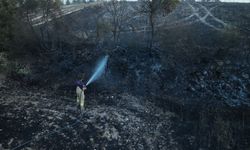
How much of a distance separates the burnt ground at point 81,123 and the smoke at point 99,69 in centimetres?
304

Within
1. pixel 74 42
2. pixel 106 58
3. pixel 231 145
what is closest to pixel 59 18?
pixel 74 42

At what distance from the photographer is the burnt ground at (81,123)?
1331 cm

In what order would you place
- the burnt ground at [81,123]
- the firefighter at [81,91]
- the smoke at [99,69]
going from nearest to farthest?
1. the burnt ground at [81,123]
2. the firefighter at [81,91]
3. the smoke at [99,69]

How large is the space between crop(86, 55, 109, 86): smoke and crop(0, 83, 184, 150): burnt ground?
3041mm

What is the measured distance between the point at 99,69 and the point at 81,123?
920 cm

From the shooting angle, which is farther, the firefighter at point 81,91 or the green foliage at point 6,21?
the green foliage at point 6,21

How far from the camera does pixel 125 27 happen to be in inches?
1380

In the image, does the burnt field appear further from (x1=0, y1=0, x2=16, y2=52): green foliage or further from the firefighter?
(x1=0, y1=0, x2=16, y2=52): green foliage

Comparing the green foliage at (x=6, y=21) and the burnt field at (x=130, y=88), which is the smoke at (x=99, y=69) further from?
the green foliage at (x=6, y=21)

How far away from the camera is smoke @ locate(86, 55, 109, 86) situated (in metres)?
22.2

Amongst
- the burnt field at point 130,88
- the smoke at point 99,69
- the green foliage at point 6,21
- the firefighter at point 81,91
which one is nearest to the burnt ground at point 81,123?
the burnt field at point 130,88

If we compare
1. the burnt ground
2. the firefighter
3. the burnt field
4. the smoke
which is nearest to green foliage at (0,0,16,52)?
the burnt field

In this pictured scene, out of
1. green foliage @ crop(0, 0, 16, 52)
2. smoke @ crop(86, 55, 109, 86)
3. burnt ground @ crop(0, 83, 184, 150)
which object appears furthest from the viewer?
green foliage @ crop(0, 0, 16, 52)

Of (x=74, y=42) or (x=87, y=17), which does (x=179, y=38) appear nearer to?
(x=74, y=42)
